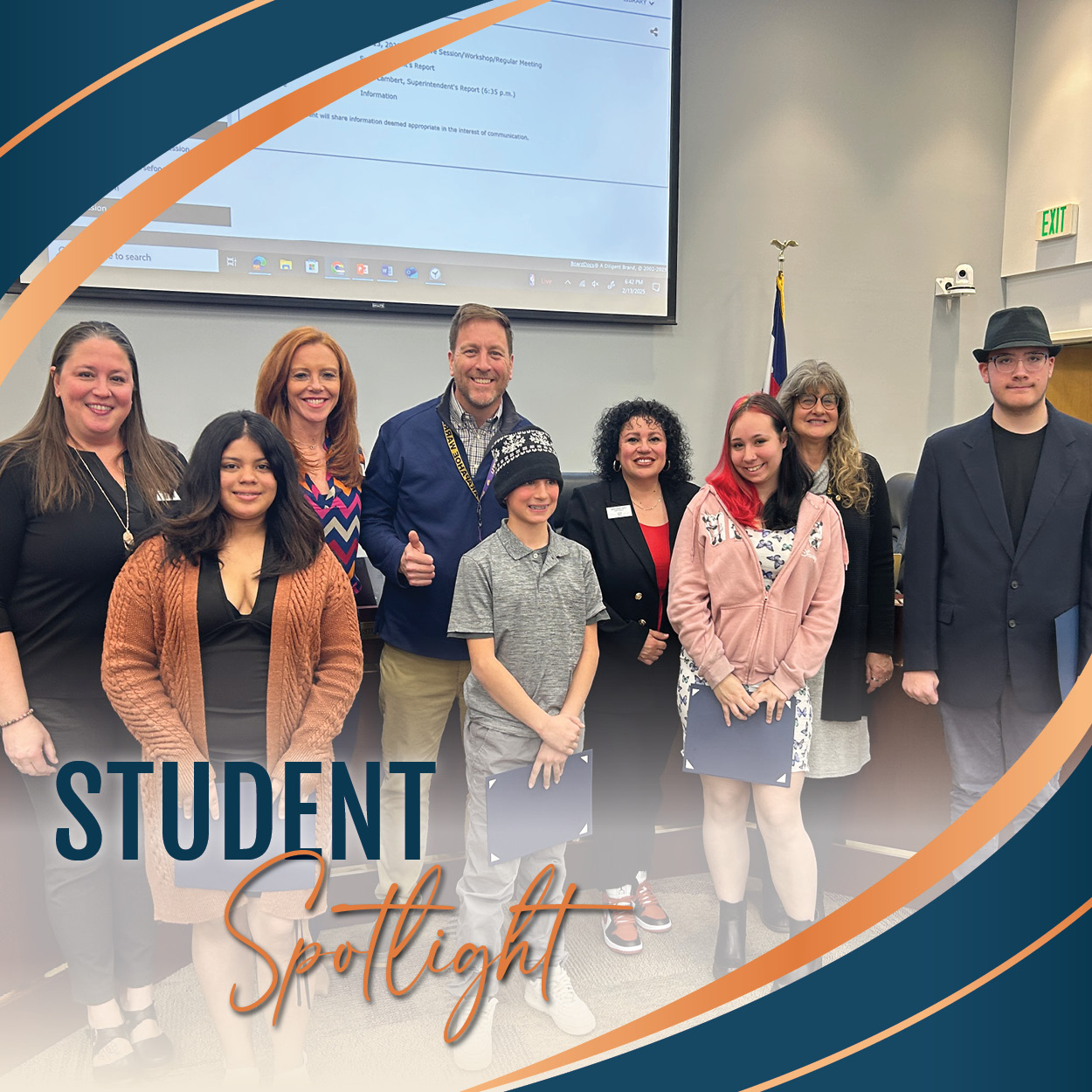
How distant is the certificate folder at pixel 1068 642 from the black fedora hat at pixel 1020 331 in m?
0.57

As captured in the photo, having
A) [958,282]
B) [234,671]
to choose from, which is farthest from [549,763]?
[958,282]

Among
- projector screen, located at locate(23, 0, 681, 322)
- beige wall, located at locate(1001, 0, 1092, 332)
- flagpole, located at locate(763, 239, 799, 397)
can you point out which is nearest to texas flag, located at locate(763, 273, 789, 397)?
flagpole, located at locate(763, 239, 799, 397)

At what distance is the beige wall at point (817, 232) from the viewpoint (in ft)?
13.6

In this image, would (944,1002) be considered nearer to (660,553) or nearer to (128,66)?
(660,553)

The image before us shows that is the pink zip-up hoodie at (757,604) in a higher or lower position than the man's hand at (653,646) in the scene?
higher

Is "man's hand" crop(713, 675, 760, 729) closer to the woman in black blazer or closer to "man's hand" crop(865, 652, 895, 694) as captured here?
the woman in black blazer

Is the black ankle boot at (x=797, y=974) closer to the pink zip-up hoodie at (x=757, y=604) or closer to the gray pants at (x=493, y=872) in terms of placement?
the gray pants at (x=493, y=872)

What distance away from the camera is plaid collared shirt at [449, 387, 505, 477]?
2043 mm

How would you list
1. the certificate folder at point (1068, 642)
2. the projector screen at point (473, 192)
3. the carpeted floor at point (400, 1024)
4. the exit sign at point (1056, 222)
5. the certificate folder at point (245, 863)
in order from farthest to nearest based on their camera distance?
the exit sign at point (1056, 222)
the projector screen at point (473, 192)
the certificate folder at point (1068, 642)
the carpeted floor at point (400, 1024)
the certificate folder at point (245, 863)

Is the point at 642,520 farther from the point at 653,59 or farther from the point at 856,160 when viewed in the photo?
the point at 856,160

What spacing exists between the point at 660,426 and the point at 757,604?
1.69ft

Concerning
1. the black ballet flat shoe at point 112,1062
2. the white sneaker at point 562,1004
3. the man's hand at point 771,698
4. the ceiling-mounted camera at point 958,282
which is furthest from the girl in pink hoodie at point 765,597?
the ceiling-mounted camera at point 958,282

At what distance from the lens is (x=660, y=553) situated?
2082 mm

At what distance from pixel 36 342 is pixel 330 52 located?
693mm
